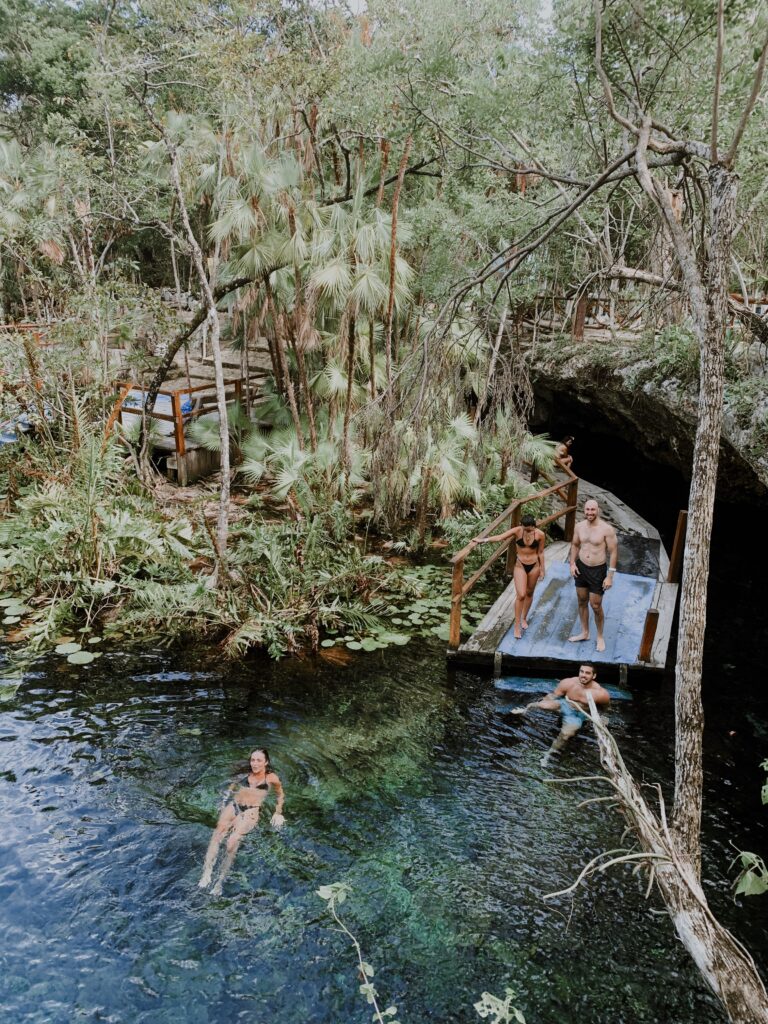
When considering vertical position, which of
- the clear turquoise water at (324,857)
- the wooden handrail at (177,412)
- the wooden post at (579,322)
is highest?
the wooden post at (579,322)

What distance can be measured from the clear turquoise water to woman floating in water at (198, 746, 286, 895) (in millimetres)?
126

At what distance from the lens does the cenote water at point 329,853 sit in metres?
4.91

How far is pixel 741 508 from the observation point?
14789mm

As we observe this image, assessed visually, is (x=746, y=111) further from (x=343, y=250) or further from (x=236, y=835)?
(x=343, y=250)

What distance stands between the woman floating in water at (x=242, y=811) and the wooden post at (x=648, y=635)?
4.41m

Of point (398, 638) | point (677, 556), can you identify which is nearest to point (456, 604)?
point (398, 638)

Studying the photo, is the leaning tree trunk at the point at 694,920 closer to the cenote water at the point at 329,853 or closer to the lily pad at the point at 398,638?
the cenote water at the point at 329,853

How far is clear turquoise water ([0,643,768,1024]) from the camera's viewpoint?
489 cm

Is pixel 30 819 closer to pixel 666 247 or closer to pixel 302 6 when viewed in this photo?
pixel 666 247

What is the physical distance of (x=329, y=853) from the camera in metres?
6.07

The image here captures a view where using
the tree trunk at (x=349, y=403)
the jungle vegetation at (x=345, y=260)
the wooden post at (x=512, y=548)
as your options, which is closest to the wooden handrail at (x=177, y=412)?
the jungle vegetation at (x=345, y=260)

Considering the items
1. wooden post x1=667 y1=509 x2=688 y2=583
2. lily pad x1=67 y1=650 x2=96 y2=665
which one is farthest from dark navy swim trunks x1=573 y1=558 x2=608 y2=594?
lily pad x1=67 y1=650 x2=96 y2=665

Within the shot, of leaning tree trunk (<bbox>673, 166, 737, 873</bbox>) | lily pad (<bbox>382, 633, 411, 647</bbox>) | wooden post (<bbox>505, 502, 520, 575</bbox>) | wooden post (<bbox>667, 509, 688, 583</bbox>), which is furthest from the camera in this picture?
wooden post (<bbox>505, 502, 520, 575</bbox>)

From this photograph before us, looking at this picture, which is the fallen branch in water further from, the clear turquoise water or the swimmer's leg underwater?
the swimmer's leg underwater
